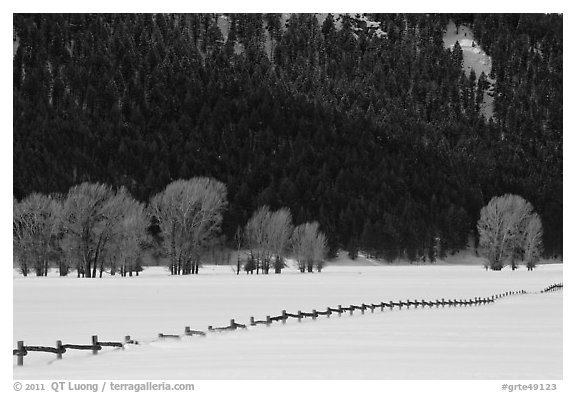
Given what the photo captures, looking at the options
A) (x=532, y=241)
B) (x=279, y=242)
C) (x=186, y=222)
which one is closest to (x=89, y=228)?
(x=186, y=222)

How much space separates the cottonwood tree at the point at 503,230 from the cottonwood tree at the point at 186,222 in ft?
159

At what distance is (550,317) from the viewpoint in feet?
153

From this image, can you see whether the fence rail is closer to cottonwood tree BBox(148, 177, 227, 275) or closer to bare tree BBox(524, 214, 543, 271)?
cottonwood tree BBox(148, 177, 227, 275)

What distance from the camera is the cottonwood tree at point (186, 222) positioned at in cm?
11925

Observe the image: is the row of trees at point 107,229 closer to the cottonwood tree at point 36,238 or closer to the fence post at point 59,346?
the cottonwood tree at point 36,238

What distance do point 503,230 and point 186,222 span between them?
55.7 metres

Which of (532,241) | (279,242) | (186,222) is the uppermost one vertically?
(186,222)

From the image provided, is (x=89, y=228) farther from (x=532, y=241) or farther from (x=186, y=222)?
(x=532, y=241)

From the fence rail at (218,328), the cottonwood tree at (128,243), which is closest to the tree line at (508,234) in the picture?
the cottonwood tree at (128,243)

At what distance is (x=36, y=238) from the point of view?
380ft

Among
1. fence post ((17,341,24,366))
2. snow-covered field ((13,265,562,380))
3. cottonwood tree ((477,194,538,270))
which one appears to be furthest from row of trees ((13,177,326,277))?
fence post ((17,341,24,366))

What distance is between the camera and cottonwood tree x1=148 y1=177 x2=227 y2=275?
391ft

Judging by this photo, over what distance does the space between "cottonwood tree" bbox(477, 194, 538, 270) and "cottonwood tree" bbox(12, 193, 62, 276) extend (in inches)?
2643
